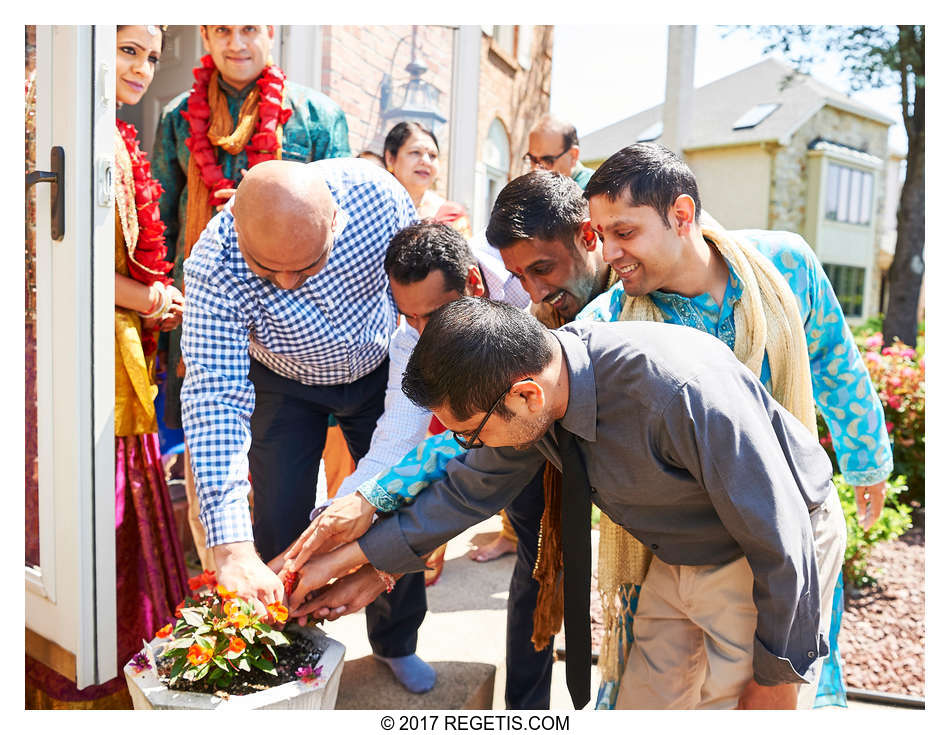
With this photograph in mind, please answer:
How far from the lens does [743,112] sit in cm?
2141

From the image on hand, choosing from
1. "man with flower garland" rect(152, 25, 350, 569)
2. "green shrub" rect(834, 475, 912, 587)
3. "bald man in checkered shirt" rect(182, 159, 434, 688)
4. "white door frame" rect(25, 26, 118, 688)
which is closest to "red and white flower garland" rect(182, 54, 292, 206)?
"man with flower garland" rect(152, 25, 350, 569)

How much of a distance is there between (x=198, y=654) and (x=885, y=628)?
3.24 meters

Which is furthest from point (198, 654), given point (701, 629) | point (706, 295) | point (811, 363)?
point (811, 363)

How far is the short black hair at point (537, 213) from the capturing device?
2078mm

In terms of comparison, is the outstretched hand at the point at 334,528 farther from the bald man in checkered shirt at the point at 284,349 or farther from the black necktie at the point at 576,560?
the black necktie at the point at 576,560

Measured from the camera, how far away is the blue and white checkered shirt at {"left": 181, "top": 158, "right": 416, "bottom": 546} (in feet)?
6.66

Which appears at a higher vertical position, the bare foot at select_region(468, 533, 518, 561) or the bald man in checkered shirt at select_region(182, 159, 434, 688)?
the bald man in checkered shirt at select_region(182, 159, 434, 688)

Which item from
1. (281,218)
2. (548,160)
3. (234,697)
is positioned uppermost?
(548,160)

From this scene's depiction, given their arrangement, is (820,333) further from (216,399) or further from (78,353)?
(78,353)

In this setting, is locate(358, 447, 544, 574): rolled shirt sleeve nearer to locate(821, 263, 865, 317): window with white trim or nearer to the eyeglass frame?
the eyeglass frame

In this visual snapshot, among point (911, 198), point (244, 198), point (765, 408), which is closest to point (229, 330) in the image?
point (244, 198)

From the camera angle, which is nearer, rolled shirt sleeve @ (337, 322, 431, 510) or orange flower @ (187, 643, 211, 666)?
orange flower @ (187, 643, 211, 666)

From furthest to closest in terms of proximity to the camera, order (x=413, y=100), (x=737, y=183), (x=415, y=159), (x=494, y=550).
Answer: (x=737, y=183), (x=413, y=100), (x=415, y=159), (x=494, y=550)

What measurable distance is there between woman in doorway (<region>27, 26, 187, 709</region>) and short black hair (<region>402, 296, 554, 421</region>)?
4.69 ft
